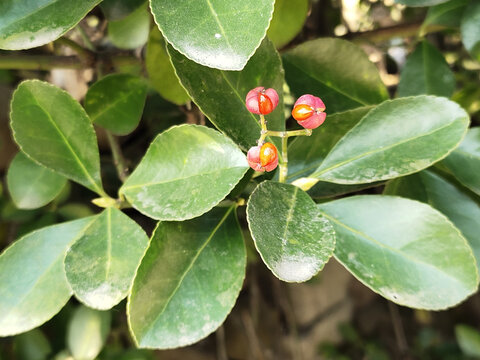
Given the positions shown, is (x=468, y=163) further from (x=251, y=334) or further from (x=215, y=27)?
(x=251, y=334)

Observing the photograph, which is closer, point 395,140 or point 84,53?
point 395,140

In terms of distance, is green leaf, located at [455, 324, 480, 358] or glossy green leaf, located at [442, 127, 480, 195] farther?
green leaf, located at [455, 324, 480, 358]

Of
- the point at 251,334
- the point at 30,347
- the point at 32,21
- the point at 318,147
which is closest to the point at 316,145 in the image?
the point at 318,147

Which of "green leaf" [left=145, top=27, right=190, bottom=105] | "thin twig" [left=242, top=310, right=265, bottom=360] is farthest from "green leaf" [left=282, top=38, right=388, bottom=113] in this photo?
"thin twig" [left=242, top=310, right=265, bottom=360]

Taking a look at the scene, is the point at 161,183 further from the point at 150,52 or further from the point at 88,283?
the point at 150,52

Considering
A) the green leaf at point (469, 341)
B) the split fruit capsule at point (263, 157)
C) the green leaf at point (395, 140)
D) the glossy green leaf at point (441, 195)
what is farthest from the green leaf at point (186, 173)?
the green leaf at point (469, 341)

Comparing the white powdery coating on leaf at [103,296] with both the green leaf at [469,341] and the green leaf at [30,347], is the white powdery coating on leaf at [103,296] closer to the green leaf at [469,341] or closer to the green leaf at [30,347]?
the green leaf at [30,347]

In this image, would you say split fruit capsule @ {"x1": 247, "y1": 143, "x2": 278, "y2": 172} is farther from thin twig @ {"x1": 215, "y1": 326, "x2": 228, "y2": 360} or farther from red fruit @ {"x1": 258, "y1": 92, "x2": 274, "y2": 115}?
thin twig @ {"x1": 215, "y1": 326, "x2": 228, "y2": 360}
